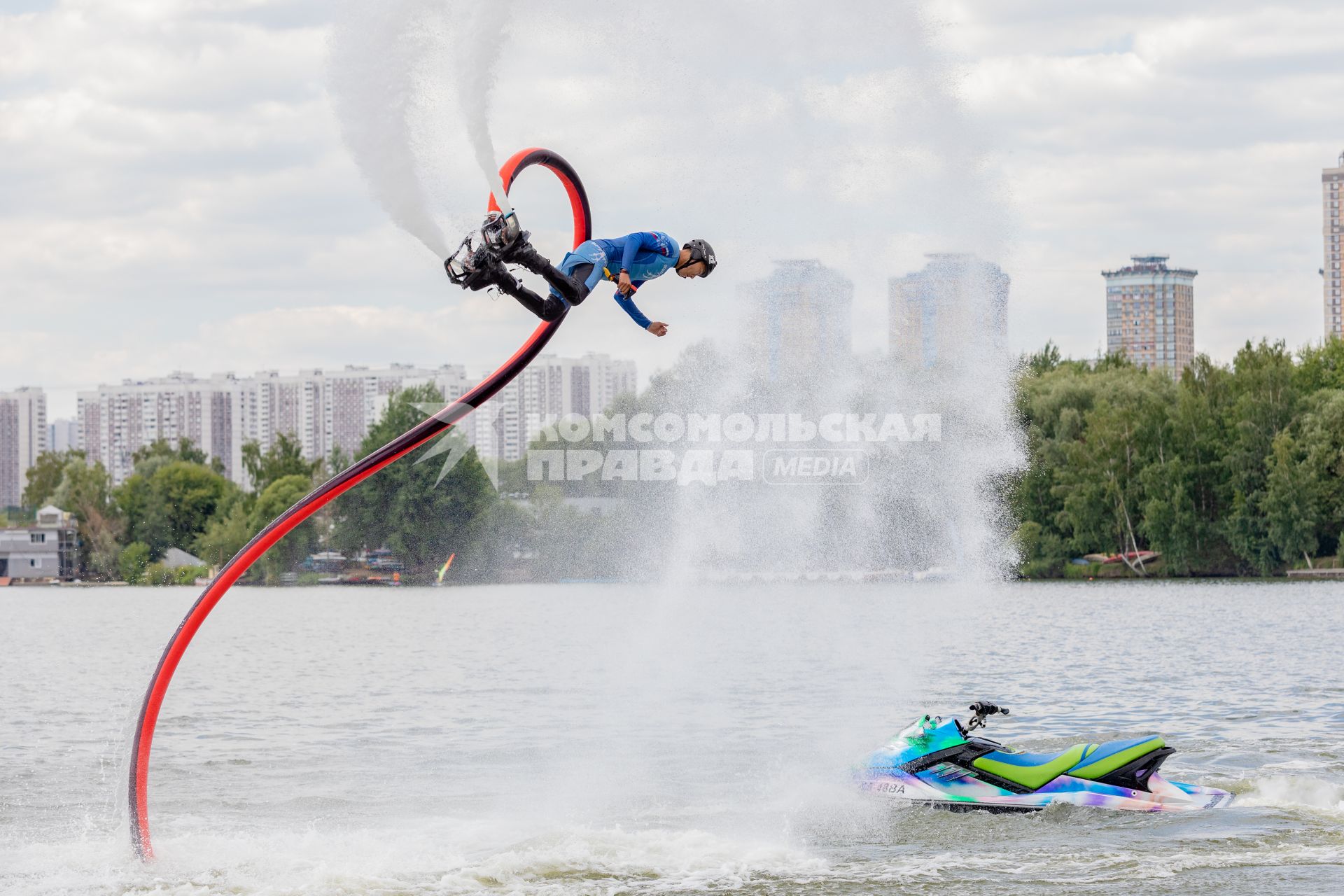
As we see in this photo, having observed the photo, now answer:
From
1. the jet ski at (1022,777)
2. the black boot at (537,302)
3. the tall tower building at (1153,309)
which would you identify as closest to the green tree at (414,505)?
the jet ski at (1022,777)

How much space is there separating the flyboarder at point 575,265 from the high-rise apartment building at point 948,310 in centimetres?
1031

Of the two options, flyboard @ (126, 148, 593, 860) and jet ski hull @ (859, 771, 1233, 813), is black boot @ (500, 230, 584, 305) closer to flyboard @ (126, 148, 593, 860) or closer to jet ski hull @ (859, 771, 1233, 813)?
flyboard @ (126, 148, 593, 860)

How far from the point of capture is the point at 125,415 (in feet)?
600

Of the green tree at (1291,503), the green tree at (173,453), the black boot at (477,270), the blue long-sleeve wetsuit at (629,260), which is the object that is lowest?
the green tree at (1291,503)

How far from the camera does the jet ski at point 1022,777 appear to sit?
1639 cm

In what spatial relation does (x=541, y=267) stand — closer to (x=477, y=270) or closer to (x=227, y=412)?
(x=477, y=270)

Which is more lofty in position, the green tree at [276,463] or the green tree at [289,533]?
the green tree at [276,463]

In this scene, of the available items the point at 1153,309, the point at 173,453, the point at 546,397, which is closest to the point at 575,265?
the point at 546,397

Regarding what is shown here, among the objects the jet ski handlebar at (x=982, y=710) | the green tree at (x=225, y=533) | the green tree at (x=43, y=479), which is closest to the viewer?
the jet ski handlebar at (x=982, y=710)

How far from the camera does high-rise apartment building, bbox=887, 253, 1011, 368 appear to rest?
21312 mm

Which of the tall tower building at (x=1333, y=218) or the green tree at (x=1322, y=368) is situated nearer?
the green tree at (x=1322, y=368)

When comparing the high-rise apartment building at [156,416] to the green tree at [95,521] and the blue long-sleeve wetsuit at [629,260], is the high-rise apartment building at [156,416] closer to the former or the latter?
the green tree at [95,521]

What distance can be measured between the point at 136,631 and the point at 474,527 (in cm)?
3623

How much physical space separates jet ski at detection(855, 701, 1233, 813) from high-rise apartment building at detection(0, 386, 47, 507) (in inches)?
7542
